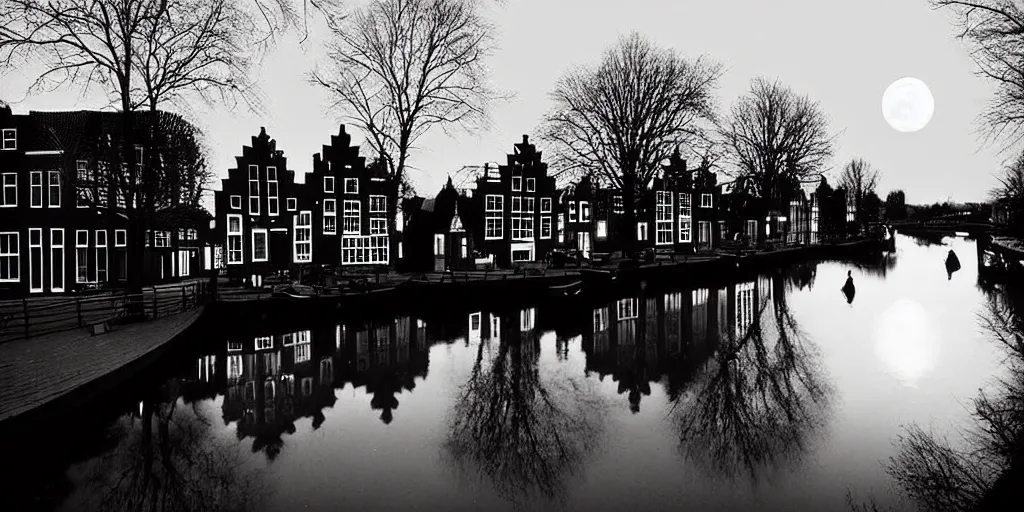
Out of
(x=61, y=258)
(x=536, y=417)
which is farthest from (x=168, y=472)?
(x=61, y=258)

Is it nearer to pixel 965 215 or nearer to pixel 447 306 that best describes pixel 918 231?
pixel 965 215

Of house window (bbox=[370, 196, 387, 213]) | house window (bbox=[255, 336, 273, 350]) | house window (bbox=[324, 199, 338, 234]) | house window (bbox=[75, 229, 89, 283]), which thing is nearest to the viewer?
house window (bbox=[255, 336, 273, 350])

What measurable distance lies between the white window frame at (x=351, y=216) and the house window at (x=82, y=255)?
15.3 meters

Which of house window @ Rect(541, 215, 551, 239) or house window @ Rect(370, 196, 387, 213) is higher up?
house window @ Rect(370, 196, 387, 213)

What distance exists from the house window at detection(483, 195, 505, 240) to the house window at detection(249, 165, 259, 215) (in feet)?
59.7

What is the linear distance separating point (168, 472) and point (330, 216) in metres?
33.8

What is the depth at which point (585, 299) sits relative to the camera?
40.7 meters

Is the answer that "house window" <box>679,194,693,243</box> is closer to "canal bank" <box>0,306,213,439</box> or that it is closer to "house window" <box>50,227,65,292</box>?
"house window" <box>50,227,65,292</box>

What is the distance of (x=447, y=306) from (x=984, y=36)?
27466 mm

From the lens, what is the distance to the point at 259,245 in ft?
139

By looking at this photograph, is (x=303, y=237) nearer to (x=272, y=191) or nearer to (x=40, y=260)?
(x=272, y=191)

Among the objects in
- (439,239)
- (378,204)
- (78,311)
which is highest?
(378,204)

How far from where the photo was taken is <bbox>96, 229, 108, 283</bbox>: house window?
36594 millimetres

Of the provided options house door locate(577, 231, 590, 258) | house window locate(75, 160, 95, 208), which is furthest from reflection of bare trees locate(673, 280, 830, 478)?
house door locate(577, 231, 590, 258)
